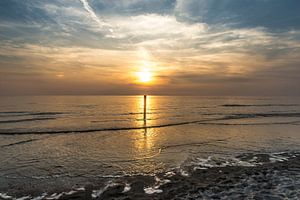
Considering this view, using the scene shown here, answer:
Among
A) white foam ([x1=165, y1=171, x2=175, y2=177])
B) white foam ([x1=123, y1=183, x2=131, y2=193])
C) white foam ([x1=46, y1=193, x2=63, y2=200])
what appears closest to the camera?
white foam ([x1=46, y1=193, x2=63, y2=200])

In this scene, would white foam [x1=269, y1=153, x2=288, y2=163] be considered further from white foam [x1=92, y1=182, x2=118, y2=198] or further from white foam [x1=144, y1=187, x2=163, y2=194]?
white foam [x1=92, y1=182, x2=118, y2=198]

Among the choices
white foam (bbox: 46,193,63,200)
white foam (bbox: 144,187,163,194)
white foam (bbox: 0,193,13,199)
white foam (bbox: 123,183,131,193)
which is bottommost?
white foam (bbox: 0,193,13,199)

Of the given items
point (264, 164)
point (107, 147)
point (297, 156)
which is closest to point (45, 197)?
point (107, 147)

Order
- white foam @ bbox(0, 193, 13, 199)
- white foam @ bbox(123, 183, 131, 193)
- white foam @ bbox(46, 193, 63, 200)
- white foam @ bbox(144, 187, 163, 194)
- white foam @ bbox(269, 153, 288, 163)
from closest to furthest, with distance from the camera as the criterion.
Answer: white foam @ bbox(46, 193, 63, 200) → white foam @ bbox(0, 193, 13, 199) → white foam @ bbox(144, 187, 163, 194) → white foam @ bbox(123, 183, 131, 193) → white foam @ bbox(269, 153, 288, 163)

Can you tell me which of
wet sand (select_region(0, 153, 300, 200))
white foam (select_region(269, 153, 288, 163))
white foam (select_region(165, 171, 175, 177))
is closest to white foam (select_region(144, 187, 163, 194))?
wet sand (select_region(0, 153, 300, 200))

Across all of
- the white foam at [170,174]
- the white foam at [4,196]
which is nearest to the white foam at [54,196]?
the white foam at [4,196]

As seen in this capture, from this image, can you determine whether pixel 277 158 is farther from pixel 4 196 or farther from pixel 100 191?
pixel 4 196

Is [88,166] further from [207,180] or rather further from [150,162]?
[207,180]

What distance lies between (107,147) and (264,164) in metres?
9.98

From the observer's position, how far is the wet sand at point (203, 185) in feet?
27.5

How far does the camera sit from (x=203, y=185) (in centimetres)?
939

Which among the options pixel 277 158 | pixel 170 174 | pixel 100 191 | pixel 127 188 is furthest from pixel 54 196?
pixel 277 158

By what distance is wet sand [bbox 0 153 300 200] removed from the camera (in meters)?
8.38

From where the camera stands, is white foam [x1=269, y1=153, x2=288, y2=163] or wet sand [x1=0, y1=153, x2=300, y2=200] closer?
wet sand [x1=0, y1=153, x2=300, y2=200]
